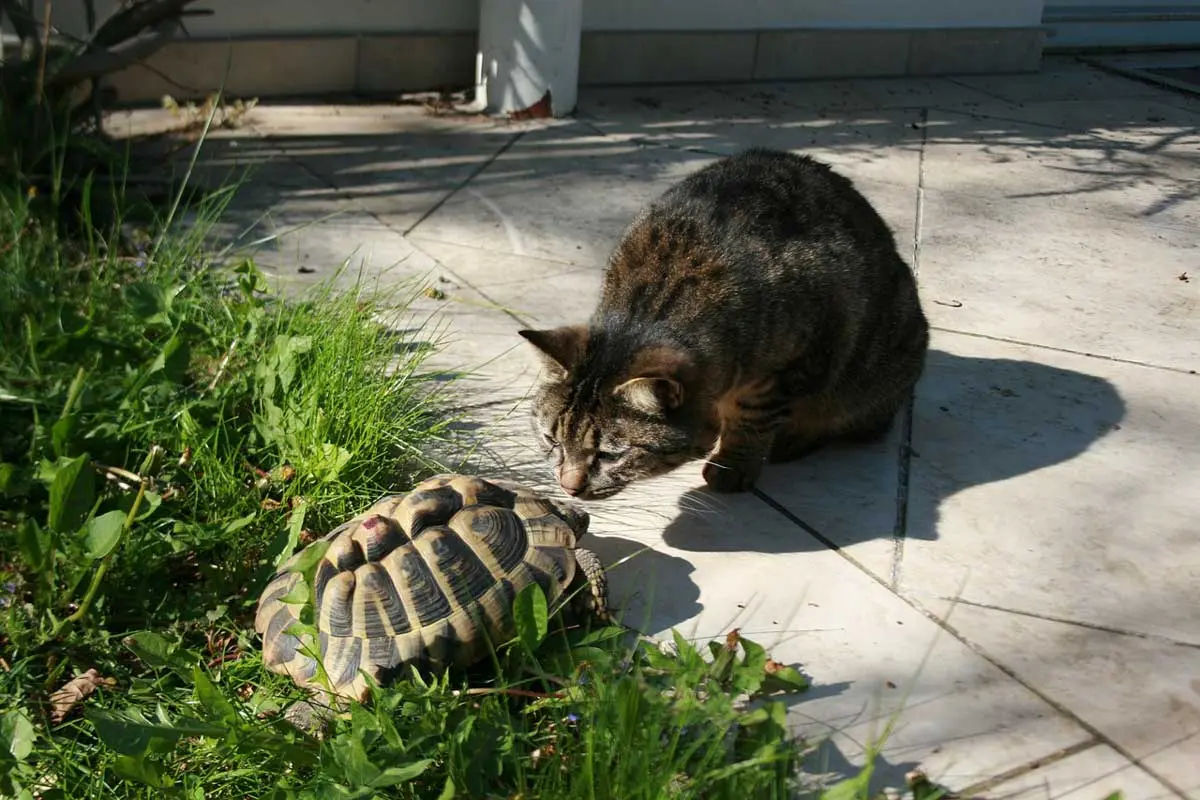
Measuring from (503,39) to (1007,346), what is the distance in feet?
11.9

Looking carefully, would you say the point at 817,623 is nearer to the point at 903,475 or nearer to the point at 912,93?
the point at 903,475

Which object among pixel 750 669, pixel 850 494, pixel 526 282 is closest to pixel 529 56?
pixel 526 282

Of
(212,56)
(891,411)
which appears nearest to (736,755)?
(891,411)

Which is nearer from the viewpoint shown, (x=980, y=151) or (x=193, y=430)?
(x=193, y=430)

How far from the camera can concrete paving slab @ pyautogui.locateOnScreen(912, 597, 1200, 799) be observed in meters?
2.68

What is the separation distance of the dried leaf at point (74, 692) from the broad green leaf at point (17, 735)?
1.28ft

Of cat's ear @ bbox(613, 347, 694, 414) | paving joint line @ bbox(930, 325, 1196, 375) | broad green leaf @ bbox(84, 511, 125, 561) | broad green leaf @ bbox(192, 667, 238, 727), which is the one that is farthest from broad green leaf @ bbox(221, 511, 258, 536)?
paving joint line @ bbox(930, 325, 1196, 375)

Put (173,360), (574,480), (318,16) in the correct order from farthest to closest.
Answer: (318,16)
(173,360)
(574,480)

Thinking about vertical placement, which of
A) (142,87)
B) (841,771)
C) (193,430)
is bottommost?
(841,771)

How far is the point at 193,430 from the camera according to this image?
3.51 metres

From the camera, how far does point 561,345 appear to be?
3398mm

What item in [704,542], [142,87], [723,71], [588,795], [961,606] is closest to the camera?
[588,795]

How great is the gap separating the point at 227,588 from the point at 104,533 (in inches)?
15.4

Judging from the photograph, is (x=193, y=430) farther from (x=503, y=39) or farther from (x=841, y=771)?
(x=503, y=39)
